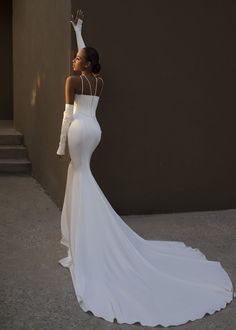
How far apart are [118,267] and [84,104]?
1.41 metres

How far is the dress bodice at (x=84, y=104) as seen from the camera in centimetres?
477

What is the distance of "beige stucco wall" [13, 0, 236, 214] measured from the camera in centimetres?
648

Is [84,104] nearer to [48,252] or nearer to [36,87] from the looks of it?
[48,252]

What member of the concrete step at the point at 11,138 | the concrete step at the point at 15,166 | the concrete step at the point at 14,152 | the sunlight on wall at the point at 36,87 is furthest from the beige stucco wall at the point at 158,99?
the concrete step at the point at 11,138

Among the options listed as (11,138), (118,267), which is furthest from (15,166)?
(118,267)

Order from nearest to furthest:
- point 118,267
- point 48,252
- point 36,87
→ point 118,267, point 48,252, point 36,87

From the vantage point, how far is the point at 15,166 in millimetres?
9156

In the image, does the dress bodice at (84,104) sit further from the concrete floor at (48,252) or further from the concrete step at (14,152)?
the concrete step at (14,152)

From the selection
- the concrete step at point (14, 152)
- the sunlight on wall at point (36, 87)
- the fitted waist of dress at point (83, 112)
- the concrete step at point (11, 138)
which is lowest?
the concrete step at point (14, 152)

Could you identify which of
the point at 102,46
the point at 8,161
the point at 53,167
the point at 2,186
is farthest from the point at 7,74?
the point at 102,46

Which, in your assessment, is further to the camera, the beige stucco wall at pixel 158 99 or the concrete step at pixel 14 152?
the concrete step at pixel 14 152

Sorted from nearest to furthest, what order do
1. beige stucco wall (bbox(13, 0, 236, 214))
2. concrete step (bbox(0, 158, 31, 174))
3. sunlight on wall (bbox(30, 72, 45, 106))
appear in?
1. beige stucco wall (bbox(13, 0, 236, 214))
2. sunlight on wall (bbox(30, 72, 45, 106))
3. concrete step (bbox(0, 158, 31, 174))

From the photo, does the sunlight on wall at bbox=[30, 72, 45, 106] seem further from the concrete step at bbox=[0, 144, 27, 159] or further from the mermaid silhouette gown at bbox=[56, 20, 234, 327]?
the mermaid silhouette gown at bbox=[56, 20, 234, 327]

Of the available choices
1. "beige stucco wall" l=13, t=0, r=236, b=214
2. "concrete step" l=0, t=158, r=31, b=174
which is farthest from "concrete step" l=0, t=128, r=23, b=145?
"beige stucco wall" l=13, t=0, r=236, b=214
